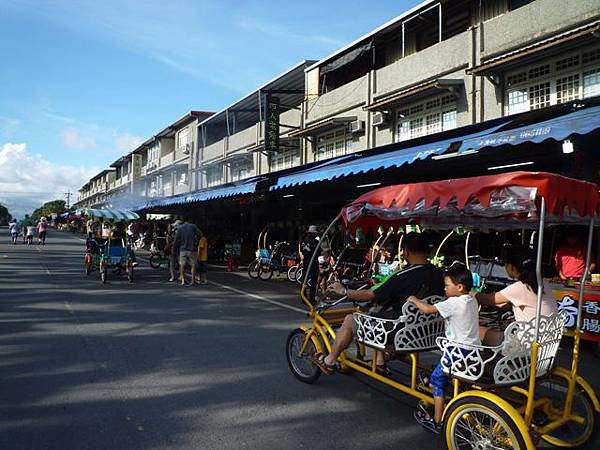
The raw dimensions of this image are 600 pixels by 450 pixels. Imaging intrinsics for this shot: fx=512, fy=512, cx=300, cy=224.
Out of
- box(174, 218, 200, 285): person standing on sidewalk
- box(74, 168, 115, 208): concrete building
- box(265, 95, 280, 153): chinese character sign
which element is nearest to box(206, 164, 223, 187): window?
box(265, 95, 280, 153): chinese character sign

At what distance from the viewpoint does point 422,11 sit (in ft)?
50.6

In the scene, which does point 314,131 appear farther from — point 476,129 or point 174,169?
point 174,169

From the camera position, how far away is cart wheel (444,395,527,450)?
3271 millimetres

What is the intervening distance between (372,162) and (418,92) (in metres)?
6.24

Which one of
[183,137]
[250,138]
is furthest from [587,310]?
[183,137]

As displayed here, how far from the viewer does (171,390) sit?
16.9 ft

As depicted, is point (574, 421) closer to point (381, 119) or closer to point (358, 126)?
point (381, 119)

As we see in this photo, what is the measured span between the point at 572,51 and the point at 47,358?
12167 millimetres

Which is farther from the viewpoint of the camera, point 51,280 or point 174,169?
point 174,169

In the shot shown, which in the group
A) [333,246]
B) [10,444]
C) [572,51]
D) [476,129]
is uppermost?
[572,51]

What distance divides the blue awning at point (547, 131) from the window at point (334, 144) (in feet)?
39.4

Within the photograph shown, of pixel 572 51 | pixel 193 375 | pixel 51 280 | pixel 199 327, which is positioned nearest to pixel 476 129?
pixel 572 51

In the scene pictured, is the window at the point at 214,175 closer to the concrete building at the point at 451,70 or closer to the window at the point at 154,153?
the concrete building at the point at 451,70

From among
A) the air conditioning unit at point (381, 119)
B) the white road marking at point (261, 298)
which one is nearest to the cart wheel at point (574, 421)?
the white road marking at point (261, 298)
